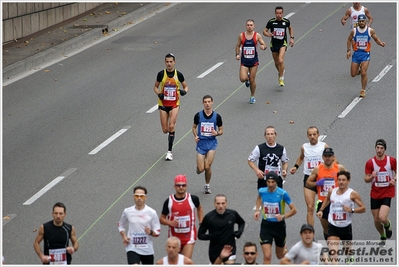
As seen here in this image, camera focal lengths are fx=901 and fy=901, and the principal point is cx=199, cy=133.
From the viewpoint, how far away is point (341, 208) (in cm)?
1355

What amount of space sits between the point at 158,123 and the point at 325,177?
765 centimetres

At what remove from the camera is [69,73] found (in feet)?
85.0

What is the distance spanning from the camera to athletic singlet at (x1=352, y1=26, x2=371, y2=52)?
69.6ft

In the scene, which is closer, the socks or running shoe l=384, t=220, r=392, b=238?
running shoe l=384, t=220, r=392, b=238

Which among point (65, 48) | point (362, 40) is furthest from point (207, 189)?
point (65, 48)

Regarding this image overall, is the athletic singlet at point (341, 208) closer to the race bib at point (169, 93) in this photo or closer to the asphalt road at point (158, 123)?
the asphalt road at point (158, 123)

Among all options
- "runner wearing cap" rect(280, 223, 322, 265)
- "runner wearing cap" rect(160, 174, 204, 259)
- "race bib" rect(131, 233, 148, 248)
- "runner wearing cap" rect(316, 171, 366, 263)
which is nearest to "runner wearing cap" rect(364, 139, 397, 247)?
"runner wearing cap" rect(316, 171, 366, 263)

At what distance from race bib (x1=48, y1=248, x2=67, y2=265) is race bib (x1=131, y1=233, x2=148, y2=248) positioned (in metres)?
1.03

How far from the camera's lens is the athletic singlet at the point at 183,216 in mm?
13164

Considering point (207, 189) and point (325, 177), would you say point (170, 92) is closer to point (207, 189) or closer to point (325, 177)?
point (207, 189)

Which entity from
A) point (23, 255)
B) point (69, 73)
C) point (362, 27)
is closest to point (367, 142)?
point (362, 27)

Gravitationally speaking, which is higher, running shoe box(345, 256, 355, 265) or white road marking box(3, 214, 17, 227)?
running shoe box(345, 256, 355, 265)

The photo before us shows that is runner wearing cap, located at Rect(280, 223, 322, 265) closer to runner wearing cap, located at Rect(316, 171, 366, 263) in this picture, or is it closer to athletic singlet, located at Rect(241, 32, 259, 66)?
runner wearing cap, located at Rect(316, 171, 366, 263)

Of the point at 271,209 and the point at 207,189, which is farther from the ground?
the point at 271,209
